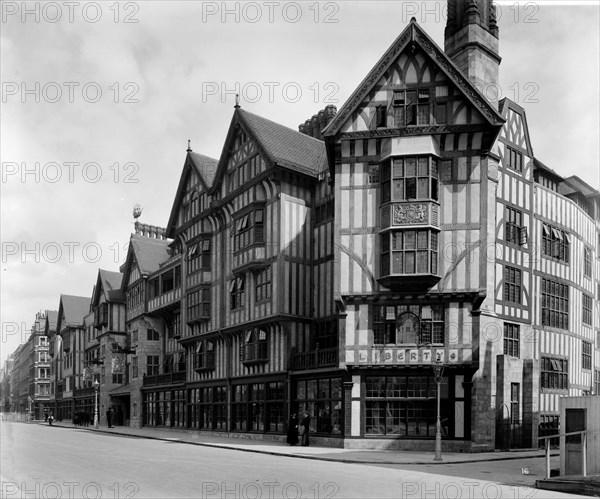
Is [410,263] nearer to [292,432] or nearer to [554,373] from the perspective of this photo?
[292,432]

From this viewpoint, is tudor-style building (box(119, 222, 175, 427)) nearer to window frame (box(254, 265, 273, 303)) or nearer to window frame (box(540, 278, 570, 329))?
window frame (box(254, 265, 273, 303))

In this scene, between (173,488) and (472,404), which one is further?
(472,404)

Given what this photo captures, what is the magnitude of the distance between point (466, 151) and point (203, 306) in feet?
61.4

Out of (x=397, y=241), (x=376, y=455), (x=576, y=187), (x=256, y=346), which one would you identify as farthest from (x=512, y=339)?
(x=576, y=187)

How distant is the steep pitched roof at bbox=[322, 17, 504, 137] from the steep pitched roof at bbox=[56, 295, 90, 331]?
56844mm

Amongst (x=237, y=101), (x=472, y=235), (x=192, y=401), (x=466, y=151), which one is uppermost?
(x=237, y=101)

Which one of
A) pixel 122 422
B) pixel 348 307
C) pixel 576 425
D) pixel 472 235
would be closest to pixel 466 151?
pixel 472 235

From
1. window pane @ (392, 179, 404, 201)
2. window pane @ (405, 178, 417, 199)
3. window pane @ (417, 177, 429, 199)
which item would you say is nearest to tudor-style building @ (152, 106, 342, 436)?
window pane @ (392, 179, 404, 201)

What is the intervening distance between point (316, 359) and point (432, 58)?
13.2 metres

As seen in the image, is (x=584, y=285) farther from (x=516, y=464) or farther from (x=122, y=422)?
(x=122, y=422)

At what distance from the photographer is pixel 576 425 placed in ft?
55.0

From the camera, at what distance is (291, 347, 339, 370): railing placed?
2945cm

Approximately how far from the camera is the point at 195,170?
4325 cm

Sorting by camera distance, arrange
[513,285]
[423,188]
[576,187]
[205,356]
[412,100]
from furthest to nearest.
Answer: [576,187] < [205,356] < [513,285] < [412,100] < [423,188]
